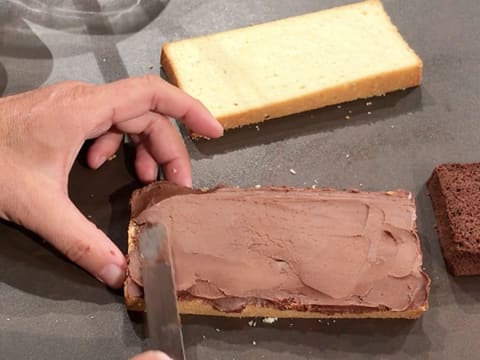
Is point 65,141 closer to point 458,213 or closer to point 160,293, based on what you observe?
point 160,293

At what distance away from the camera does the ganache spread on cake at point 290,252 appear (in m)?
2.04

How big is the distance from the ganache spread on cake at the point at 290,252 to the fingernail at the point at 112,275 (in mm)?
60

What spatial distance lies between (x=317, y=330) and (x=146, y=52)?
1372 mm

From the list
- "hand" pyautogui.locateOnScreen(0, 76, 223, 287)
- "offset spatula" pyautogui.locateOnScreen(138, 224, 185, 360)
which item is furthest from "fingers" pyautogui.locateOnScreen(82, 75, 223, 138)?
"offset spatula" pyautogui.locateOnScreen(138, 224, 185, 360)

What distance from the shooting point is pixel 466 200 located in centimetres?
226

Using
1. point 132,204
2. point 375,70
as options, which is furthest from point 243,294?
point 375,70

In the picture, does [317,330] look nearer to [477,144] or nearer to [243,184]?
[243,184]

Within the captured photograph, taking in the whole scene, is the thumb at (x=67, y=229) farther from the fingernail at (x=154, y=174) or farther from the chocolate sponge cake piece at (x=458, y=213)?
the chocolate sponge cake piece at (x=458, y=213)

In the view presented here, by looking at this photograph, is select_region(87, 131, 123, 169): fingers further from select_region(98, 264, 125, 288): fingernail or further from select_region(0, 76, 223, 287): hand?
select_region(98, 264, 125, 288): fingernail

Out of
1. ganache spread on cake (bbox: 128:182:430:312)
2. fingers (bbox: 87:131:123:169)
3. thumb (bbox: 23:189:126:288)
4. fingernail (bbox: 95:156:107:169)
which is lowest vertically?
ganache spread on cake (bbox: 128:182:430:312)

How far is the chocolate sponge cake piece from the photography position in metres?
2.17

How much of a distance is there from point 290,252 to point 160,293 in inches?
16.3

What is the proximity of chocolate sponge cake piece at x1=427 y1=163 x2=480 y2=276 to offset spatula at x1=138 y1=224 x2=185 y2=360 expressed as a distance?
922 mm

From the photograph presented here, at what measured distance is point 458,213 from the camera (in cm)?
223
